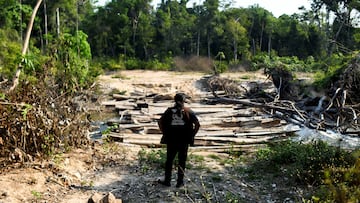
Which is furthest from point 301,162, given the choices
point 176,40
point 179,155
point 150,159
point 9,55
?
point 176,40

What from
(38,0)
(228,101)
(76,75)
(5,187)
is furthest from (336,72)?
(5,187)

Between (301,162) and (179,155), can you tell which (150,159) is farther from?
(301,162)

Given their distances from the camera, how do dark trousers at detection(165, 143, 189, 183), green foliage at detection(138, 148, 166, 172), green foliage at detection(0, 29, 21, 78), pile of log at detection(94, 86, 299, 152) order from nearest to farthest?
1. dark trousers at detection(165, 143, 189, 183)
2. green foliage at detection(138, 148, 166, 172)
3. green foliage at detection(0, 29, 21, 78)
4. pile of log at detection(94, 86, 299, 152)

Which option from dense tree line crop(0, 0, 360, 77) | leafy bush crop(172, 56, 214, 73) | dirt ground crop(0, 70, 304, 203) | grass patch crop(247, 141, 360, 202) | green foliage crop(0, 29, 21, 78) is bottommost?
dirt ground crop(0, 70, 304, 203)

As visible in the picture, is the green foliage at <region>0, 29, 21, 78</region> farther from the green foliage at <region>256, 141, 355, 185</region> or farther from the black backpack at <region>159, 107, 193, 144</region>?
the green foliage at <region>256, 141, 355, 185</region>

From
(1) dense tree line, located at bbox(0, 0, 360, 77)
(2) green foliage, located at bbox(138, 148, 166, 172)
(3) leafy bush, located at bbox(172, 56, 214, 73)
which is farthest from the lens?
(1) dense tree line, located at bbox(0, 0, 360, 77)

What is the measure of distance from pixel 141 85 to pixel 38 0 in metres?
16.1

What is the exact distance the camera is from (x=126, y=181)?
670 cm

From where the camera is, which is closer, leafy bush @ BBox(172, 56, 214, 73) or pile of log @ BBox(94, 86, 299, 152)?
pile of log @ BBox(94, 86, 299, 152)

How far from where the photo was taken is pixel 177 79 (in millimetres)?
26844

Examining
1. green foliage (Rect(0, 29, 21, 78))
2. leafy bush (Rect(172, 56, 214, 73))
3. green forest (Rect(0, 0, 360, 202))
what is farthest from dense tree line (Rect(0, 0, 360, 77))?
green foliage (Rect(0, 29, 21, 78))

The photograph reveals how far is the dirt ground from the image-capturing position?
5871mm

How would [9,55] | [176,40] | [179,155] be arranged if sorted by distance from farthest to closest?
[176,40], [9,55], [179,155]

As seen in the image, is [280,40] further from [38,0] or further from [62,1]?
[38,0]
